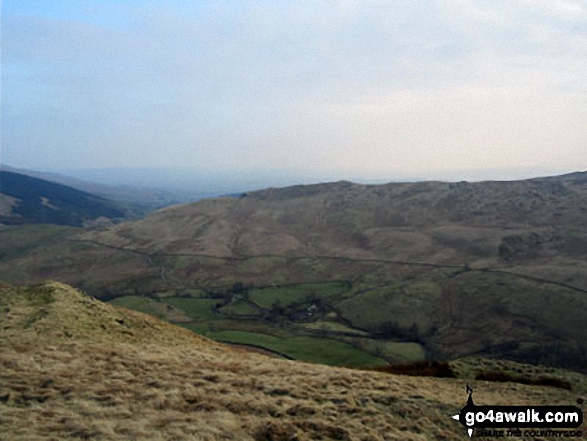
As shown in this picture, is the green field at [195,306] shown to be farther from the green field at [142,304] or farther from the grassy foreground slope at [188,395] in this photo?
the grassy foreground slope at [188,395]

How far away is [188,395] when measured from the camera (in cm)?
1705

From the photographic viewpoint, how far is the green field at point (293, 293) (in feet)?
398

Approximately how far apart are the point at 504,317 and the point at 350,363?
47.2m

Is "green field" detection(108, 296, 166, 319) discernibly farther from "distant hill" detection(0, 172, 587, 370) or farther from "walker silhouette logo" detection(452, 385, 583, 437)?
"walker silhouette logo" detection(452, 385, 583, 437)

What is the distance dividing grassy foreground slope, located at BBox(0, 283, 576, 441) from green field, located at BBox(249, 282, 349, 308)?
94.9m

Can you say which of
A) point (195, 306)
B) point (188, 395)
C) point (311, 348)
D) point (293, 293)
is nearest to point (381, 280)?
point (293, 293)

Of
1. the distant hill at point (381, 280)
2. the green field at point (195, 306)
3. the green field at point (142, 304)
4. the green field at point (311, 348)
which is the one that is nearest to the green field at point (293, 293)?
the distant hill at point (381, 280)

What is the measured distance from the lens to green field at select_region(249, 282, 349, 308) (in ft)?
398

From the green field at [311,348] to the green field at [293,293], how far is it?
30445mm

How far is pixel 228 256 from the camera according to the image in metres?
172

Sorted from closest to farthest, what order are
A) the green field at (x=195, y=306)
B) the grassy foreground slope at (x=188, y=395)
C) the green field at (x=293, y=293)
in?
the grassy foreground slope at (x=188, y=395) → the green field at (x=195, y=306) → the green field at (x=293, y=293)

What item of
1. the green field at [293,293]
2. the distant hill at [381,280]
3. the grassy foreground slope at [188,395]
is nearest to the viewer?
the grassy foreground slope at [188,395]

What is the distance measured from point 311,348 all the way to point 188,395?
67343 millimetres

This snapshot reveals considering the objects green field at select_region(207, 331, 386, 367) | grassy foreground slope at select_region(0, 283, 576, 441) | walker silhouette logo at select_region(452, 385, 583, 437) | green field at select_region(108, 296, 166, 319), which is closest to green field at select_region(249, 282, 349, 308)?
green field at select_region(108, 296, 166, 319)
